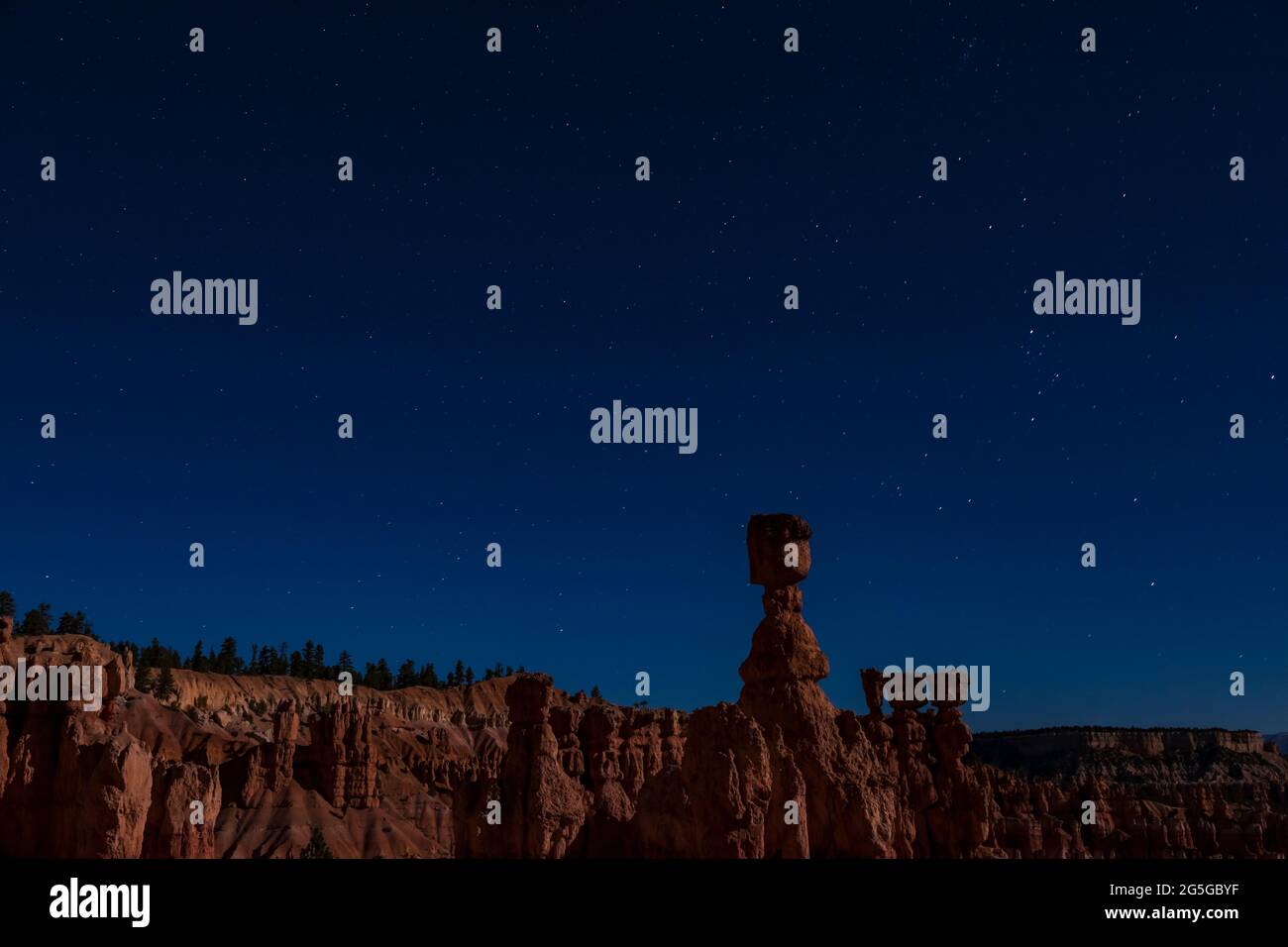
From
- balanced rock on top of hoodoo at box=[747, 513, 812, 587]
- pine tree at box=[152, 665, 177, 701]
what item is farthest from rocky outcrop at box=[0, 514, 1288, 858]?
pine tree at box=[152, 665, 177, 701]

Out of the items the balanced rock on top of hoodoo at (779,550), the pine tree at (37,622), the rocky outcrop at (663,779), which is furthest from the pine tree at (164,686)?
the balanced rock on top of hoodoo at (779,550)

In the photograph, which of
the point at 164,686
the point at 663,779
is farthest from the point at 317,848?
the point at 164,686

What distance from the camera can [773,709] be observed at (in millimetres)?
22234

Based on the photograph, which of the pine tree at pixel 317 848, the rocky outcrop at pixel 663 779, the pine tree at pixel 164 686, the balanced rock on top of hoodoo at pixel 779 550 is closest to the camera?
the rocky outcrop at pixel 663 779

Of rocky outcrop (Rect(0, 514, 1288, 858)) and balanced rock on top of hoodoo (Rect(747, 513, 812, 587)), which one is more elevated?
balanced rock on top of hoodoo (Rect(747, 513, 812, 587))

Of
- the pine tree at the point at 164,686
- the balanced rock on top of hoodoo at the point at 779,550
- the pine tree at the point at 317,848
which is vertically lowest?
the pine tree at the point at 317,848

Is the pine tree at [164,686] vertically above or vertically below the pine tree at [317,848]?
above

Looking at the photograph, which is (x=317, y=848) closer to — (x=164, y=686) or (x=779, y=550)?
(x=779, y=550)

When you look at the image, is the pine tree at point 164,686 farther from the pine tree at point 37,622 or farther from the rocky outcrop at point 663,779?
the rocky outcrop at point 663,779

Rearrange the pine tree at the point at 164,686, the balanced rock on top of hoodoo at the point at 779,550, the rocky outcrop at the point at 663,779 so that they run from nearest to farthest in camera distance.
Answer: the rocky outcrop at the point at 663,779
the balanced rock on top of hoodoo at the point at 779,550
the pine tree at the point at 164,686

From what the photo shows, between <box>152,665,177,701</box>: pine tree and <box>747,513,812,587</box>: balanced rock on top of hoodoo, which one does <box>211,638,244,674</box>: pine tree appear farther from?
<box>747,513,812,587</box>: balanced rock on top of hoodoo
